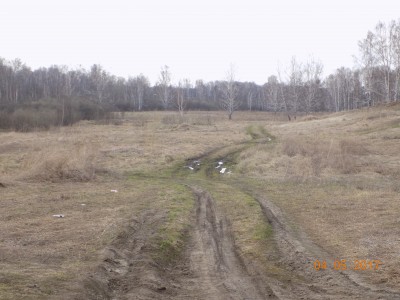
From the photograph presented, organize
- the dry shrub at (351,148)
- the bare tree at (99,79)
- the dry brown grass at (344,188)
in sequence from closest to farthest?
the dry brown grass at (344,188), the dry shrub at (351,148), the bare tree at (99,79)

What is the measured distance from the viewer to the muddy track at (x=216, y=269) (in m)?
7.39

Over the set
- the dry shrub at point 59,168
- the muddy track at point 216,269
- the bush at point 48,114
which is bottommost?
the muddy track at point 216,269

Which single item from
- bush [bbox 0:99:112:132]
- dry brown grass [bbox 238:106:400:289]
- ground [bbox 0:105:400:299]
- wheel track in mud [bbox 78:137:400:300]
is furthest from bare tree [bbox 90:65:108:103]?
wheel track in mud [bbox 78:137:400:300]

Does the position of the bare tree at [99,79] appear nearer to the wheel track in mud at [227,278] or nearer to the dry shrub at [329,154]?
the dry shrub at [329,154]

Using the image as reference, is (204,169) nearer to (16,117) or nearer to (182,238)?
(182,238)

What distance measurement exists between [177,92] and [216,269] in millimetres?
95027

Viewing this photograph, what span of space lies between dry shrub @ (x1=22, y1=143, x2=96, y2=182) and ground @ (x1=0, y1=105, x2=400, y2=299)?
88 millimetres

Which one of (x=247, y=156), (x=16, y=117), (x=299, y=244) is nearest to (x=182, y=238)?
(x=299, y=244)

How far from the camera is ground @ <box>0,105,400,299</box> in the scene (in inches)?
300
